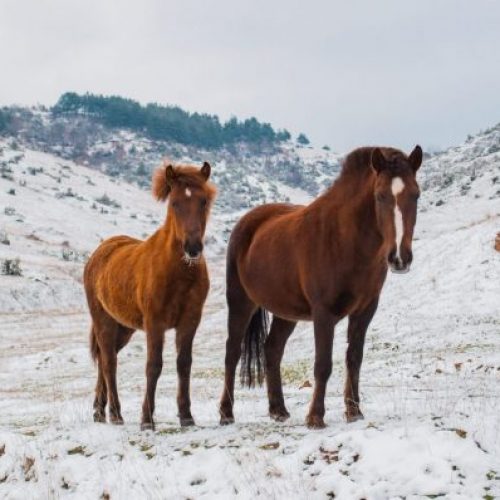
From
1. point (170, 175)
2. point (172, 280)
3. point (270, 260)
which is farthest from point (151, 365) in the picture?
point (170, 175)

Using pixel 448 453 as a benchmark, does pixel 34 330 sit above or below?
below

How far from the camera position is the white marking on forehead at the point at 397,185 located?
5.95 metres

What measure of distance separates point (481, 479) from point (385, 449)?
31.1 inches

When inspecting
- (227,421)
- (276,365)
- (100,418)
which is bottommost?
(100,418)

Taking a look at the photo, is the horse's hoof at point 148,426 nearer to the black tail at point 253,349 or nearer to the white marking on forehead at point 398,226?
the black tail at point 253,349

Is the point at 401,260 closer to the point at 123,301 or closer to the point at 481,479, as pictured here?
the point at 481,479

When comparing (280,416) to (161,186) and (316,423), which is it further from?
(161,186)

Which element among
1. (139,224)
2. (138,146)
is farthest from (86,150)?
(139,224)

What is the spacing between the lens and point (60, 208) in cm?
6153

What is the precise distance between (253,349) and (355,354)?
Answer: 85.4 inches

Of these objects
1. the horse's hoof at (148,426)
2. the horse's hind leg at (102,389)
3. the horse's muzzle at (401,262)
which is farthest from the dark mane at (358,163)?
the horse's hind leg at (102,389)

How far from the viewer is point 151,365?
7.89 m

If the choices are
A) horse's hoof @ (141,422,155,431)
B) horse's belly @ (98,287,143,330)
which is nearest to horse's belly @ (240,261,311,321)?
horse's belly @ (98,287,143,330)

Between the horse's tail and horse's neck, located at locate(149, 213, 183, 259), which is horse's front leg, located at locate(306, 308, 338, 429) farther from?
the horse's tail
